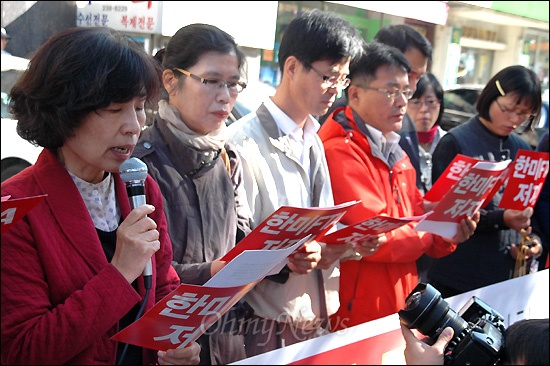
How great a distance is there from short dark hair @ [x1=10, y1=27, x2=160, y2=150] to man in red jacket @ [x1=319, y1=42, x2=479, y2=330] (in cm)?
129

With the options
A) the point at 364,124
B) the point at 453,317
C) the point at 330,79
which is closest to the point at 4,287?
the point at 453,317

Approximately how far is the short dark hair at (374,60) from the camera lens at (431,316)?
1401 mm

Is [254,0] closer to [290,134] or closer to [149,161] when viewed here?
[290,134]

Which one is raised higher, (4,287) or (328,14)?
(328,14)

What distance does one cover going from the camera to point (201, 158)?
2.22 metres

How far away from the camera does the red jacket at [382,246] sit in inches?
107

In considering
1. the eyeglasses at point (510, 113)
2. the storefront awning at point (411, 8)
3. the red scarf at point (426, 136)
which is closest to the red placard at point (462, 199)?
the eyeglasses at point (510, 113)

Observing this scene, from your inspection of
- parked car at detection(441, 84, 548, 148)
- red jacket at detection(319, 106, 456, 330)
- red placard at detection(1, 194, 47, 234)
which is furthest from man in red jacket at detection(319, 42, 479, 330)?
parked car at detection(441, 84, 548, 148)

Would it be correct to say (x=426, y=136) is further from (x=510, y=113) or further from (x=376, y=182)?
(x=376, y=182)

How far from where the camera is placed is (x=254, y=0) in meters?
6.93

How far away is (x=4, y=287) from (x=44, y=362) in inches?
7.6

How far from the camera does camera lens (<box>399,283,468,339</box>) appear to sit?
175cm

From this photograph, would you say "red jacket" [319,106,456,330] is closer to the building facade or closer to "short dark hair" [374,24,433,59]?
the building facade

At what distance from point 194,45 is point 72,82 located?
0.79 m
